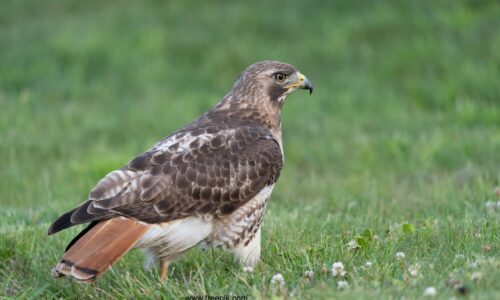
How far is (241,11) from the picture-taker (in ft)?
47.2

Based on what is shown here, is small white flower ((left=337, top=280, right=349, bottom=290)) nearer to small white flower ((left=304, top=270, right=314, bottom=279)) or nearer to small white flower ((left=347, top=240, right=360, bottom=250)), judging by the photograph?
small white flower ((left=304, top=270, right=314, bottom=279))

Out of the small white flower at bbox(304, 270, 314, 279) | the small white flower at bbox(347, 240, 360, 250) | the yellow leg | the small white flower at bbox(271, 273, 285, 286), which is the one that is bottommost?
the yellow leg

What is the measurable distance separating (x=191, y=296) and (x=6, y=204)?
4345 millimetres

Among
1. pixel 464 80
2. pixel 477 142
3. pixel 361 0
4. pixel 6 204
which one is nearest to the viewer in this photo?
pixel 6 204

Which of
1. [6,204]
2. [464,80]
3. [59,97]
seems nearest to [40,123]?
[59,97]

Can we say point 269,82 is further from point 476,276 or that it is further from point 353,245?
point 476,276

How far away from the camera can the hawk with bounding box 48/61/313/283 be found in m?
5.28

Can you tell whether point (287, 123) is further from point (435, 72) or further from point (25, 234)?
point (25, 234)

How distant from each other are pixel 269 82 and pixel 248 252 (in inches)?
54.0

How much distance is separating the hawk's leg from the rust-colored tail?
26.4 inches

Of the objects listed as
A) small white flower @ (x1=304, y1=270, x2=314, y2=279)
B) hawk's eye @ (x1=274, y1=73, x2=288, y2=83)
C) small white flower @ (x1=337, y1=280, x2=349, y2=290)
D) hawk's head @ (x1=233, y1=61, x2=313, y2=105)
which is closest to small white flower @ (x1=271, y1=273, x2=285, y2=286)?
small white flower @ (x1=304, y1=270, x2=314, y2=279)

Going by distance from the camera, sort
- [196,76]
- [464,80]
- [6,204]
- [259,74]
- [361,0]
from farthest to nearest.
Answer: [361,0], [196,76], [464,80], [6,204], [259,74]

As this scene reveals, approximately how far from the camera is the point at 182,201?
556 cm

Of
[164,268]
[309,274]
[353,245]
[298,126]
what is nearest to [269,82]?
[353,245]
